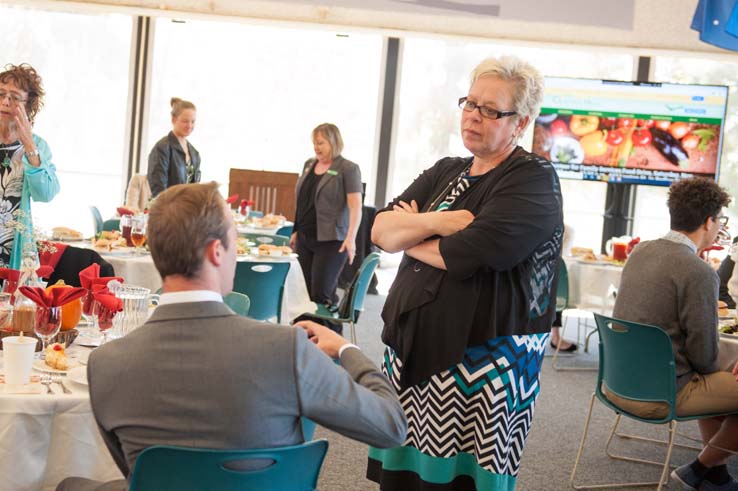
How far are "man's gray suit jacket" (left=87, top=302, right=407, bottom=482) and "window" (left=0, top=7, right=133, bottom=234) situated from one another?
926 cm

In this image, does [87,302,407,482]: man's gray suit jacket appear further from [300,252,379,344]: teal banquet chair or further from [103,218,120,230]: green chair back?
[103,218,120,230]: green chair back

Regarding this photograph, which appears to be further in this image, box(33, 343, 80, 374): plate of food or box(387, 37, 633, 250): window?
box(387, 37, 633, 250): window

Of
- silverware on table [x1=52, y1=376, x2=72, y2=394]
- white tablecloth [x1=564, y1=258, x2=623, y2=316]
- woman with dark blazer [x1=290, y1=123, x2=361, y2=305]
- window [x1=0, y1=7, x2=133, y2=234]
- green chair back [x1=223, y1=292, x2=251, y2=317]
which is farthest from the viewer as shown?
window [x1=0, y1=7, x2=133, y2=234]

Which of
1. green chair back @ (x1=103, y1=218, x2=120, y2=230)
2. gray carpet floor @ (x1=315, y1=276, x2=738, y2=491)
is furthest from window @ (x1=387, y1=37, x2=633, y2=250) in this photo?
green chair back @ (x1=103, y1=218, x2=120, y2=230)

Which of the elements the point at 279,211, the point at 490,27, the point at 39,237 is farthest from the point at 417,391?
the point at 490,27

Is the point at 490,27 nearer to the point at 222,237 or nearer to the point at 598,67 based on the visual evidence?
the point at 598,67

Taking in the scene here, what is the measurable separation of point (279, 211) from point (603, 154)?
3.46 meters

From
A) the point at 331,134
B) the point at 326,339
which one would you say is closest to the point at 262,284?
the point at 331,134

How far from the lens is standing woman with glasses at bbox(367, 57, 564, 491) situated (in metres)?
2.34

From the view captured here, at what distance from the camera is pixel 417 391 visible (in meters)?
2.46

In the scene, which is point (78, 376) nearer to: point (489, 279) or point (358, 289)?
point (489, 279)

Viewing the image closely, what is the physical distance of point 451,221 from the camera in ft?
7.98

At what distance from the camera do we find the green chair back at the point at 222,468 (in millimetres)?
1547

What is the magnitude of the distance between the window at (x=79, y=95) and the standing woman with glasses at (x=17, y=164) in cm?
714
